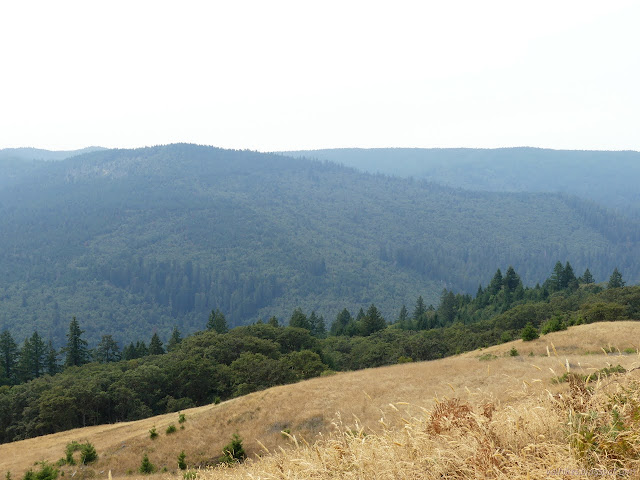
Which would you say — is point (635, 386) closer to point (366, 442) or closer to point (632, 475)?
point (632, 475)

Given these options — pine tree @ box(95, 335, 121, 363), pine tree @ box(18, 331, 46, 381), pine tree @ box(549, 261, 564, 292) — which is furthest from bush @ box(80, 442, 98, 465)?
pine tree @ box(549, 261, 564, 292)

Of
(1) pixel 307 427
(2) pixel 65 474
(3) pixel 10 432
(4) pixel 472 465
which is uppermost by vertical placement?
(4) pixel 472 465

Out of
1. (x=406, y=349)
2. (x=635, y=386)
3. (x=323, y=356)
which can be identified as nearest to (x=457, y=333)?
(x=406, y=349)

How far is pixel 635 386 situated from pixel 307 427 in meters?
19.4

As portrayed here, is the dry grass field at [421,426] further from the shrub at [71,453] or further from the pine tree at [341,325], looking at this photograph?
the pine tree at [341,325]

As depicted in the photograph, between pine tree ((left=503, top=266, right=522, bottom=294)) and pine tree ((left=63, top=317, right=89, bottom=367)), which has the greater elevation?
pine tree ((left=503, top=266, right=522, bottom=294))

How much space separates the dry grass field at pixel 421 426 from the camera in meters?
4.71

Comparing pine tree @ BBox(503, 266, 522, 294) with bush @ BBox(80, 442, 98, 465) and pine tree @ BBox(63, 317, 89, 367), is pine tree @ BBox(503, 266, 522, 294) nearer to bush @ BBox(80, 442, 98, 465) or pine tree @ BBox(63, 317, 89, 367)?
pine tree @ BBox(63, 317, 89, 367)

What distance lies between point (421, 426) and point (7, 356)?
8839 cm

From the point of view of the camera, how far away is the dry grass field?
15.5ft

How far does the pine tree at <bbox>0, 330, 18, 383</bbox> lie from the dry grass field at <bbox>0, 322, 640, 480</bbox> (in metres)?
47.0

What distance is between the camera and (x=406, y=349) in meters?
62.2

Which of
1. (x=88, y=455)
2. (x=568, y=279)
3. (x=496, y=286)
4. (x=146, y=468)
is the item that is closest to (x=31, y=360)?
(x=88, y=455)

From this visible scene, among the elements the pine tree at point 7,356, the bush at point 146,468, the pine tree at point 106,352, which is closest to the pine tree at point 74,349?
the pine tree at point 106,352
